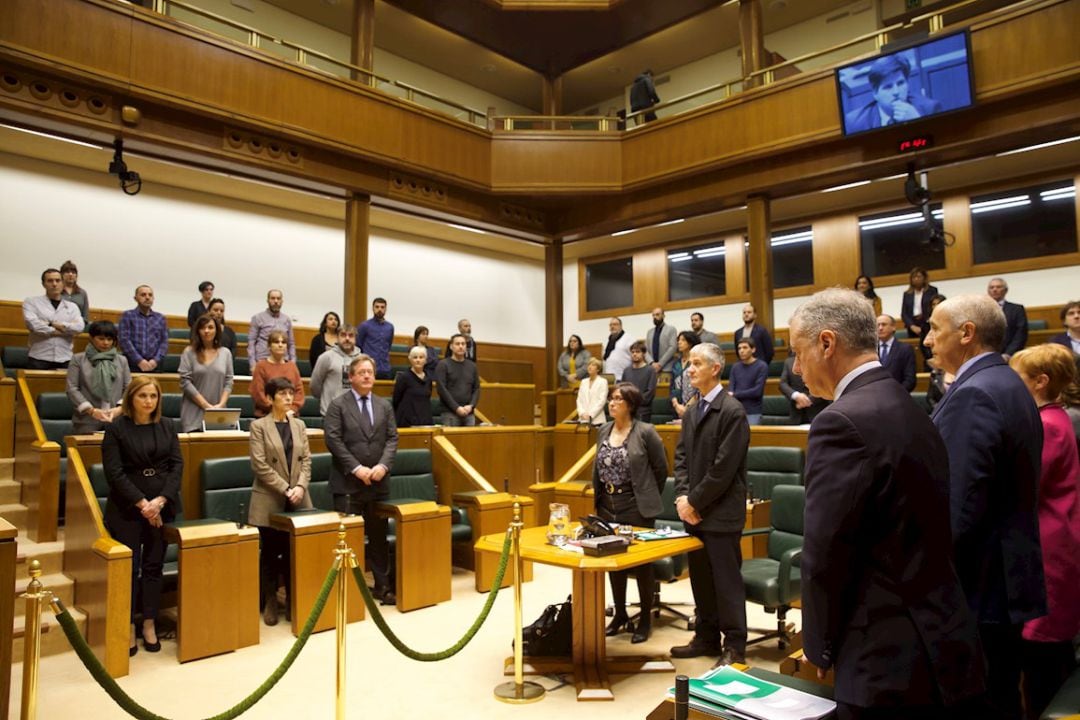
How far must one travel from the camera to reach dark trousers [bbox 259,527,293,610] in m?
4.23

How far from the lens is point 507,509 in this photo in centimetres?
525

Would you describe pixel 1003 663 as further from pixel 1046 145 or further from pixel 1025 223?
pixel 1025 223

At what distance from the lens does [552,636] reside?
134 inches

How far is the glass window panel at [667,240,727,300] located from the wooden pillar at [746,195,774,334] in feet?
7.64

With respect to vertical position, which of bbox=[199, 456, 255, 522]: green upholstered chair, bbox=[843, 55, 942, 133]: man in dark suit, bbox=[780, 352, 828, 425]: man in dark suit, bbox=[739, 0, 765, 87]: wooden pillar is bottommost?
bbox=[199, 456, 255, 522]: green upholstered chair

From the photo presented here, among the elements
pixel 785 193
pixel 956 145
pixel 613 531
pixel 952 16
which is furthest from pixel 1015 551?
pixel 952 16

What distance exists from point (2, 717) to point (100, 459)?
8.87 feet

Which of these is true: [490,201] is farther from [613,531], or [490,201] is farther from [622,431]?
[613,531]

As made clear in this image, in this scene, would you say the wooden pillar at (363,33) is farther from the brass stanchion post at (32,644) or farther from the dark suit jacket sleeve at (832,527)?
the dark suit jacket sleeve at (832,527)

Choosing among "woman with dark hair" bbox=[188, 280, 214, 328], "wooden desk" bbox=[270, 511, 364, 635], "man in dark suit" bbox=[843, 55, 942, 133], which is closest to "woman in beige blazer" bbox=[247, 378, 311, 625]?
"wooden desk" bbox=[270, 511, 364, 635]

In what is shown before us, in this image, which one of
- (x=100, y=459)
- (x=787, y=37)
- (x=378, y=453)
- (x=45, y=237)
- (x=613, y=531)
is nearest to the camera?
(x=613, y=531)

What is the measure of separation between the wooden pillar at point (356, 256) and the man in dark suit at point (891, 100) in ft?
17.8

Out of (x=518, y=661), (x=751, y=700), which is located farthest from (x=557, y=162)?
(x=751, y=700)

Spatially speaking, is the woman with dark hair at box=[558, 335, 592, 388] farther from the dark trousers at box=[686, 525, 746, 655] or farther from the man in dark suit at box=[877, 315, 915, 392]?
the dark trousers at box=[686, 525, 746, 655]
